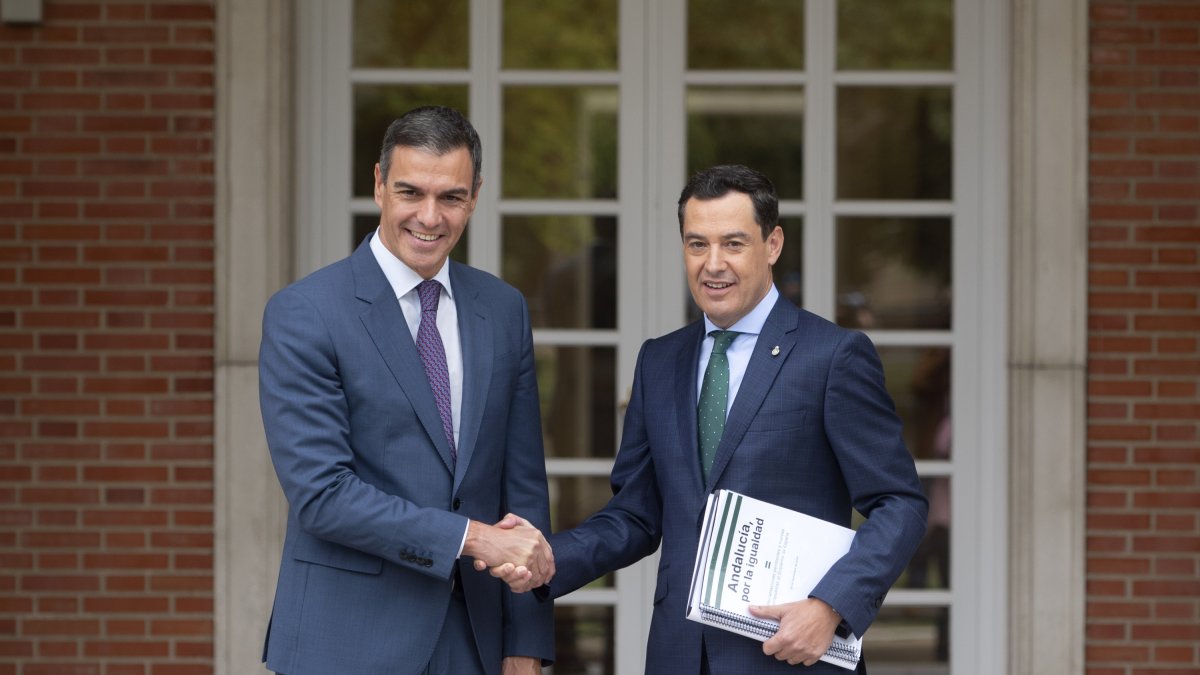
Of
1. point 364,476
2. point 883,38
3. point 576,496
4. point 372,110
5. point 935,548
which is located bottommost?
point 935,548

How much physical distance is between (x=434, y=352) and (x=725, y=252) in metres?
0.58

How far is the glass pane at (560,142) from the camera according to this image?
4.72 metres

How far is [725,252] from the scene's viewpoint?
8.91 feet

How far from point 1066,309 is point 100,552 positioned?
3.05 metres

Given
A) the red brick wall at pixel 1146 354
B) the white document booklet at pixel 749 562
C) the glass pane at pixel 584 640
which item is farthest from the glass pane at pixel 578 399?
the white document booklet at pixel 749 562

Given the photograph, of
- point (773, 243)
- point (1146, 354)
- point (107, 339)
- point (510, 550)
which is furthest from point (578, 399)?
point (510, 550)

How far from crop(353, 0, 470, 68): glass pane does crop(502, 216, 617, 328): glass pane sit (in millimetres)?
574

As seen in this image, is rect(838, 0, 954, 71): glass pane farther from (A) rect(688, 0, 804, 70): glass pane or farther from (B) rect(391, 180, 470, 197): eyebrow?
(B) rect(391, 180, 470, 197): eyebrow

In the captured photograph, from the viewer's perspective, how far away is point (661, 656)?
277cm

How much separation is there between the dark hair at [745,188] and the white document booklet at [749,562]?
530 mm

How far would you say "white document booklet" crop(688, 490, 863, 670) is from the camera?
8.55 ft

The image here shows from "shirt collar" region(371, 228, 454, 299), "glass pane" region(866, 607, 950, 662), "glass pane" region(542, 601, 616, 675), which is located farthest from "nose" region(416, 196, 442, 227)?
"glass pane" region(866, 607, 950, 662)

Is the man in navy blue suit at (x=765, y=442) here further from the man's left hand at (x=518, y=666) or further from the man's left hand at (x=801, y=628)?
the man's left hand at (x=518, y=666)

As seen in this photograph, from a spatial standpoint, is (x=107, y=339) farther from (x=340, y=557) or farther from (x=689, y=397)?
(x=689, y=397)
